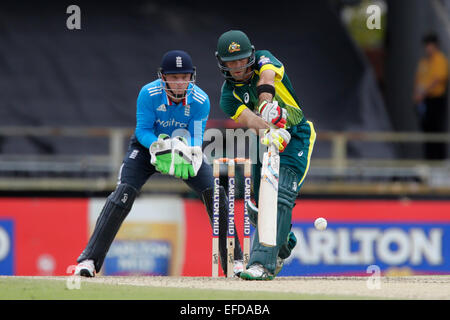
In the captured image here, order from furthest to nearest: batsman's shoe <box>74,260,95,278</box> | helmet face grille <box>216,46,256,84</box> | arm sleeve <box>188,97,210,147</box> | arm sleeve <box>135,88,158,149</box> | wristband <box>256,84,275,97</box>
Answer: arm sleeve <box>188,97,210,147</box> → arm sleeve <box>135,88,158,149</box> → batsman's shoe <box>74,260,95,278</box> → helmet face grille <box>216,46,256,84</box> → wristband <box>256,84,275,97</box>

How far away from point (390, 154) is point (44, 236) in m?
4.87

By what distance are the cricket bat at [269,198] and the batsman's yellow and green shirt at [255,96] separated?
399mm

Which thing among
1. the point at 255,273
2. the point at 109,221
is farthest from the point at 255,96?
the point at 109,221

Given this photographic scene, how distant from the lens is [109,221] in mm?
7355

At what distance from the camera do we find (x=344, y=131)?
Answer: 12.9 meters

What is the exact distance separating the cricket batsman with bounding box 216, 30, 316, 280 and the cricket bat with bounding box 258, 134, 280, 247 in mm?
83

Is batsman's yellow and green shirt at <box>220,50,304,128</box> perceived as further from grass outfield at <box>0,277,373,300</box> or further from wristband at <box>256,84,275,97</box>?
grass outfield at <box>0,277,373,300</box>

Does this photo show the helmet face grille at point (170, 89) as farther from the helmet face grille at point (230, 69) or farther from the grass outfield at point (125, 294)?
the grass outfield at point (125, 294)

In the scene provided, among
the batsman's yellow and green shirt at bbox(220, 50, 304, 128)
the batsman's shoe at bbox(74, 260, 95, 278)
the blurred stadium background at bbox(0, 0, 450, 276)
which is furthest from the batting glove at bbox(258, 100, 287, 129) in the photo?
the blurred stadium background at bbox(0, 0, 450, 276)

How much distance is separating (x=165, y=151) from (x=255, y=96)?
84 cm

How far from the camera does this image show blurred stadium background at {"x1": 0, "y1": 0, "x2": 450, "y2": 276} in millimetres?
10953
